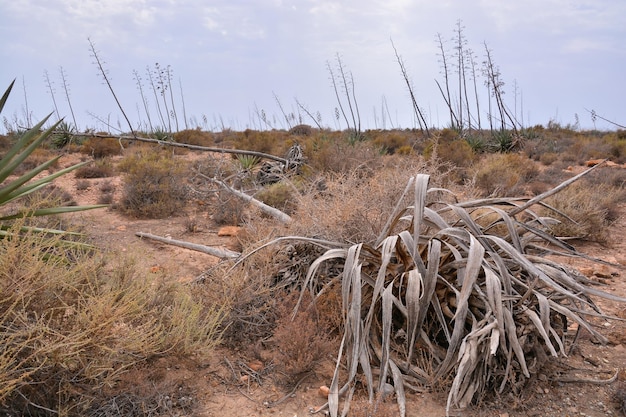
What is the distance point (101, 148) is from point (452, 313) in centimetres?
1428

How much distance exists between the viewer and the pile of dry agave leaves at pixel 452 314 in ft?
9.77

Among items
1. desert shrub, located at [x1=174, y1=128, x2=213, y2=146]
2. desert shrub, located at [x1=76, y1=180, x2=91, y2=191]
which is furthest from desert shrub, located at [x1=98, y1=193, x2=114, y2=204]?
desert shrub, located at [x1=174, y1=128, x2=213, y2=146]

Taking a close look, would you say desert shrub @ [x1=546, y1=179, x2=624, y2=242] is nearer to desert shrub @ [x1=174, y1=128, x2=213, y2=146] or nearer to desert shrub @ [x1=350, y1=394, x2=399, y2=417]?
desert shrub @ [x1=350, y1=394, x2=399, y2=417]

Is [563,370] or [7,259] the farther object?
[563,370]

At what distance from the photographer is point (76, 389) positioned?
281 cm

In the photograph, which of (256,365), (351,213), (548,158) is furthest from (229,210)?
(548,158)

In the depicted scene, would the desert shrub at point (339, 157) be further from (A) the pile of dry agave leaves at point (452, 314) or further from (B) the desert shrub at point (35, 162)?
(B) the desert shrub at point (35, 162)

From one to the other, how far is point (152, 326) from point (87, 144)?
14045 millimetres

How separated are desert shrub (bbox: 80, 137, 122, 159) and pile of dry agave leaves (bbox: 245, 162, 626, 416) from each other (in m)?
13.5

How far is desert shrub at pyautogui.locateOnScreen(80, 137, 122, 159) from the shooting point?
1539cm

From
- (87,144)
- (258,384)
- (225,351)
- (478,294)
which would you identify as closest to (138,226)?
(225,351)

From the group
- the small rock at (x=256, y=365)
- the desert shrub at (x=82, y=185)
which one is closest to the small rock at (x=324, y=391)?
the small rock at (x=256, y=365)

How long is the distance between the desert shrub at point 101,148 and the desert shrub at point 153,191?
280 inches

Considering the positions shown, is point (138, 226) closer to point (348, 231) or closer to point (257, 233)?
point (257, 233)
